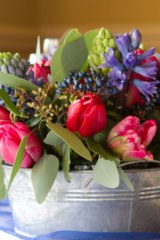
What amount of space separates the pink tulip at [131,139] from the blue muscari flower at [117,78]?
57 millimetres

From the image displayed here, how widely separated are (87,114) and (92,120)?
0.04ft

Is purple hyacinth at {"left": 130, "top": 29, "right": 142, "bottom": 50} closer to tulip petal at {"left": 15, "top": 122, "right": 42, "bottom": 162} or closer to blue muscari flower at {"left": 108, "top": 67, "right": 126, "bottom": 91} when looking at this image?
blue muscari flower at {"left": 108, "top": 67, "right": 126, "bottom": 91}

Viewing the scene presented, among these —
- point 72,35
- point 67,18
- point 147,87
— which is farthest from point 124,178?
point 67,18

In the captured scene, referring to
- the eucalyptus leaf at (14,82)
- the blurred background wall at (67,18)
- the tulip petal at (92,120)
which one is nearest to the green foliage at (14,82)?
the eucalyptus leaf at (14,82)

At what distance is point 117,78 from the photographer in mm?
414

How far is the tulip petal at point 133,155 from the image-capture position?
1.23ft

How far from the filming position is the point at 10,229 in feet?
1.70

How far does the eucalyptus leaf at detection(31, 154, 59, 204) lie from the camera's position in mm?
389

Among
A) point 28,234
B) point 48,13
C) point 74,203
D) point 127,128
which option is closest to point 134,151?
point 127,128

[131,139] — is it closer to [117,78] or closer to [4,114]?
[117,78]

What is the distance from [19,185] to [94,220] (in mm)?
143

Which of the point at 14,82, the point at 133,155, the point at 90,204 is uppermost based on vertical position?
the point at 14,82

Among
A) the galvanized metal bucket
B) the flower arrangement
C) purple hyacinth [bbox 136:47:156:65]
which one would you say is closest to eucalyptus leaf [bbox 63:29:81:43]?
the flower arrangement

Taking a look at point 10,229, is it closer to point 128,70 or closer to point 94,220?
point 94,220
